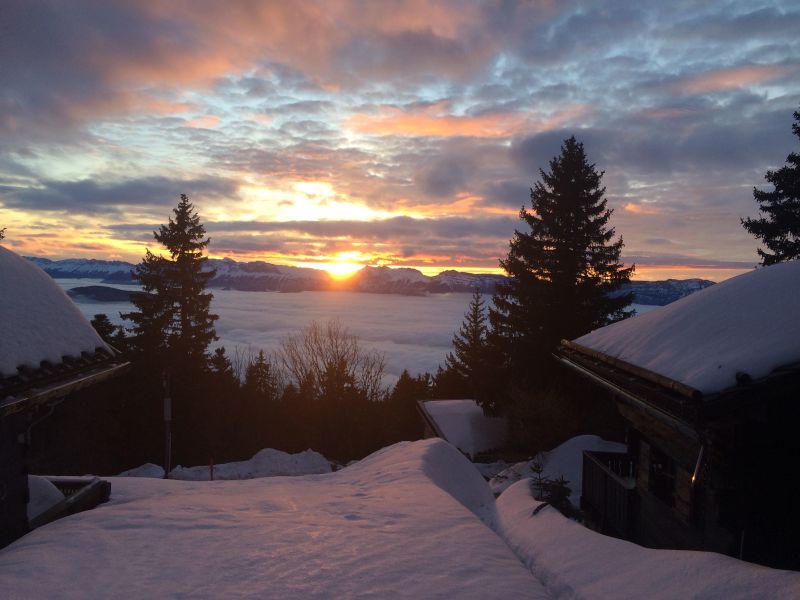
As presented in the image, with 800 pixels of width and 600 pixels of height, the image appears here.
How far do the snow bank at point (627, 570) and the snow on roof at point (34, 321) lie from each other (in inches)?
271

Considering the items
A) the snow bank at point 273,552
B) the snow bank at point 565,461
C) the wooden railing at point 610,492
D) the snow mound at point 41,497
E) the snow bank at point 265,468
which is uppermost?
the snow bank at point 273,552

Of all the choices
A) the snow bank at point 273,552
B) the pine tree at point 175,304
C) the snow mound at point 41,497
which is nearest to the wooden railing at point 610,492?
the snow bank at point 273,552

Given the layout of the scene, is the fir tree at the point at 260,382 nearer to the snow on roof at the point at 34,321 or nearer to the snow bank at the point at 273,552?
the snow bank at the point at 273,552

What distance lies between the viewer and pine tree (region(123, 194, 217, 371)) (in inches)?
1141

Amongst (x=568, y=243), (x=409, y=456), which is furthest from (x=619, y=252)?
(x=409, y=456)

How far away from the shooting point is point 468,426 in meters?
25.7

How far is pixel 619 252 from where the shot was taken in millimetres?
26172

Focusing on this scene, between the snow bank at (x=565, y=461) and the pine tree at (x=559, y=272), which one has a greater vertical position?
the pine tree at (x=559, y=272)

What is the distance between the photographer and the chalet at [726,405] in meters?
5.23

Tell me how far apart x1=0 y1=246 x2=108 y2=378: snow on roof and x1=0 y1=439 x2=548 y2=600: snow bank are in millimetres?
2344

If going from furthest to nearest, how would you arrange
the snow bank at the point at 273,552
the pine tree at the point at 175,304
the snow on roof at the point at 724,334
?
1. the pine tree at the point at 175,304
2. the snow on roof at the point at 724,334
3. the snow bank at the point at 273,552

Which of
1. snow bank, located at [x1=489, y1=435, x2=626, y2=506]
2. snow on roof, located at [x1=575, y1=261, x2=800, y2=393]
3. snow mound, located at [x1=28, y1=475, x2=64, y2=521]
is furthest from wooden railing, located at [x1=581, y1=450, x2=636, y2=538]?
snow mound, located at [x1=28, y1=475, x2=64, y2=521]

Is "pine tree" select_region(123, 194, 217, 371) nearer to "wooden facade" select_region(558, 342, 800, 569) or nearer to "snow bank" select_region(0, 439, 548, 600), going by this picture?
"snow bank" select_region(0, 439, 548, 600)

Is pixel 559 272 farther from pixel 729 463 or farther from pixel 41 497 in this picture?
pixel 41 497
